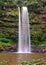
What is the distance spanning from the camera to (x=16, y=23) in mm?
22797

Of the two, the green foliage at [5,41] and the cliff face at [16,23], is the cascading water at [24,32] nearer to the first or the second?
the cliff face at [16,23]

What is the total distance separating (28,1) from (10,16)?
108 inches

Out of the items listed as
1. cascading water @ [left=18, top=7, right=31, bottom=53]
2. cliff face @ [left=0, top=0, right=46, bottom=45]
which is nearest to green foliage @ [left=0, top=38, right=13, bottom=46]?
cliff face @ [left=0, top=0, right=46, bottom=45]

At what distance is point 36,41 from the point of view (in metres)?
21.5

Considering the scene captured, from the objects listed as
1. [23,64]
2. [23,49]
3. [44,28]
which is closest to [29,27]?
[44,28]

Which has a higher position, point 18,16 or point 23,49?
point 18,16

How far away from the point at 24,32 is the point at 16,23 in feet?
4.57

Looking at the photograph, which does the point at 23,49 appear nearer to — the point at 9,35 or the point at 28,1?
the point at 9,35

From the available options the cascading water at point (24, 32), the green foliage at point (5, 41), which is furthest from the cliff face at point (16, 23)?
the cascading water at point (24, 32)

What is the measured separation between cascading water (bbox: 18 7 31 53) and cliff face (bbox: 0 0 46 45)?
437 millimetres

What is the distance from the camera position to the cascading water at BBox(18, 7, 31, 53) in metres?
20.8

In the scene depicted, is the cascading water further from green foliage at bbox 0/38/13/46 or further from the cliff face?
green foliage at bbox 0/38/13/46

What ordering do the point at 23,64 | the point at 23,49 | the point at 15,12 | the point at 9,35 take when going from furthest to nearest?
the point at 15,12, the point at 9,35, the point at 23,49, the point at 23,64

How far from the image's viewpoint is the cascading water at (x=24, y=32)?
20.8 meters
